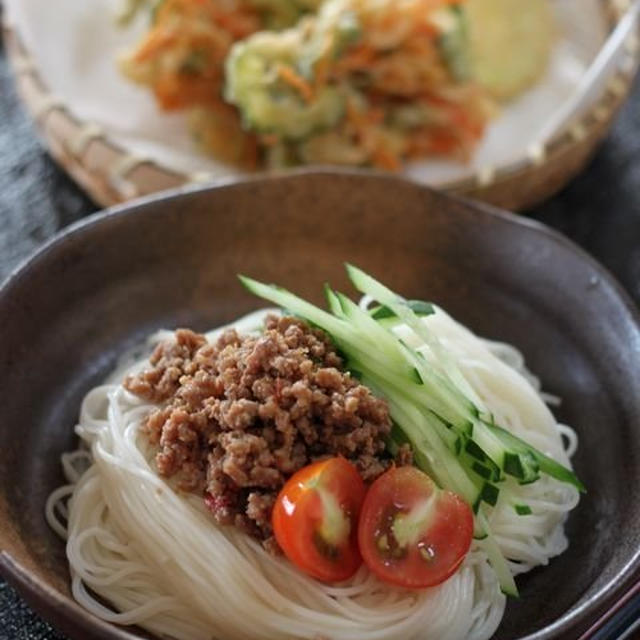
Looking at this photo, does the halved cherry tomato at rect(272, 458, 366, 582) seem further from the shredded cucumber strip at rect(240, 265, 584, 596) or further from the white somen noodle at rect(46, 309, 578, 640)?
the shredded cucumber strip at rect(240, 265, 584, 596)

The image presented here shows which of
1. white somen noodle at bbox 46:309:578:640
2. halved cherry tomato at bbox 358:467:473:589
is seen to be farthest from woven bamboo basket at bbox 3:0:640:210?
halved cherry tomato at bbox 358:467:473:589

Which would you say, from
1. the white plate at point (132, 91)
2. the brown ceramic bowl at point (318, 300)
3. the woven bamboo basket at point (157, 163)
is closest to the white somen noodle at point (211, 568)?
the brown ceramic bowl at point (318, 300)

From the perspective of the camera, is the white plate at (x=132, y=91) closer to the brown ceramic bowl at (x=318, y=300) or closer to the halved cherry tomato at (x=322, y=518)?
the brown ceramic bowl at (x=318, y=300)

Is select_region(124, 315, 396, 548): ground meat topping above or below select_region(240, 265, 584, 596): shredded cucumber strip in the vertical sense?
above

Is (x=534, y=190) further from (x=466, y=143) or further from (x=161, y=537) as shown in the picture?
(x=161, y=537)

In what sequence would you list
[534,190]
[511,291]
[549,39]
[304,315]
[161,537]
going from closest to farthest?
[161,537] < [304,315] < [511,291] < [534,190] < [549,39]

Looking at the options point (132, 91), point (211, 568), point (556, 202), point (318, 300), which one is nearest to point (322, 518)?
point (211, 568)

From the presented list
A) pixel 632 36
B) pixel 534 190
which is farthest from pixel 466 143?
pixel 632 36
